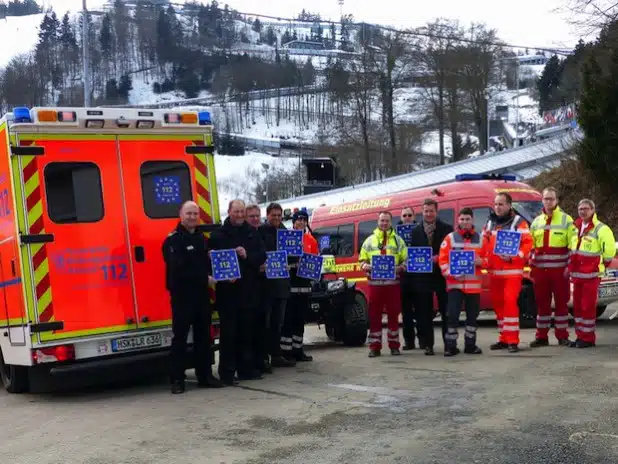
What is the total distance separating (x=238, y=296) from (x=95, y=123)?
235 centimetres

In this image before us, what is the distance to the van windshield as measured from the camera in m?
13.5

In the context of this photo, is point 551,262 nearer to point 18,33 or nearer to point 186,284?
point 186,284

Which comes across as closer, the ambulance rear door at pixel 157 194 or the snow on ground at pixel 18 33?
the ambulance rear door at pixel 157 194

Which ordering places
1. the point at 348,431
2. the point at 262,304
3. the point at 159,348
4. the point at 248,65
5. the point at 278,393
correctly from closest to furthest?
1. the point at 348,431
2. the point at 278,393
3. the point at 159,348
4. the point at 262,304
5. the point at 248,65

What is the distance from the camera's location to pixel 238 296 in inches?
338

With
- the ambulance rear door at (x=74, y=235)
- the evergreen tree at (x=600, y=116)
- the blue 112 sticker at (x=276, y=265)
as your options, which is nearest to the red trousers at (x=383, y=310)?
the blue 112 sticker at (x=276, y=265)

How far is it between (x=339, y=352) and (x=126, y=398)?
12.7ft

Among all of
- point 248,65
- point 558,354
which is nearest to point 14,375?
point 558,354

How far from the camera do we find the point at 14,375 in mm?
8852

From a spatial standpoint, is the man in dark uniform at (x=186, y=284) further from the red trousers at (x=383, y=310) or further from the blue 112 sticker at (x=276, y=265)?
Result: the red trousers at (x=383, y=310)

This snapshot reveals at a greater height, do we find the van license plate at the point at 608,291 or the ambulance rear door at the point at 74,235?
the ambulance rear door at the point at 74,235

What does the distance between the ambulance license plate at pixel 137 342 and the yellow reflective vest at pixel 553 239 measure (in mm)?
4918

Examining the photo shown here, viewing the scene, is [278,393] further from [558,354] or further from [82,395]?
[558,354]

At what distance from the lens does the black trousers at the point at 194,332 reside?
8047mm
